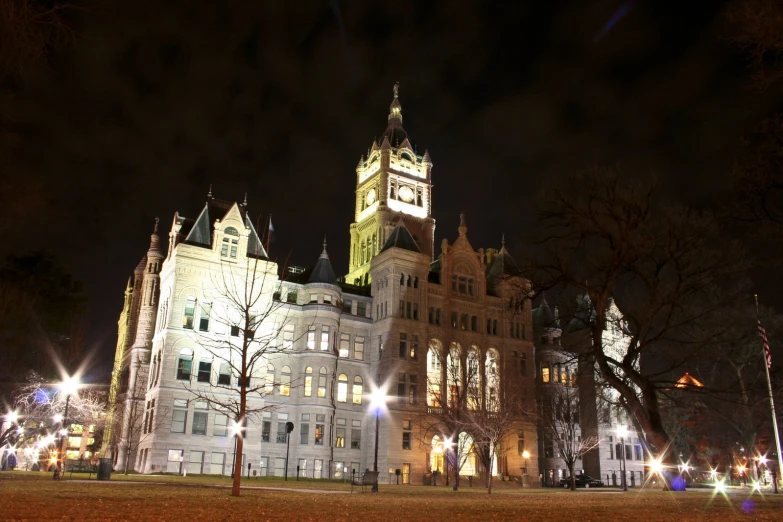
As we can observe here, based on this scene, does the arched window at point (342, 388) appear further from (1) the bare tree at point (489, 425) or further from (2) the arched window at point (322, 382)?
(1) the bare tree at point (489, 425)

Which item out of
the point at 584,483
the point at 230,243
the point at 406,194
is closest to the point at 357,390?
the point at 230,243

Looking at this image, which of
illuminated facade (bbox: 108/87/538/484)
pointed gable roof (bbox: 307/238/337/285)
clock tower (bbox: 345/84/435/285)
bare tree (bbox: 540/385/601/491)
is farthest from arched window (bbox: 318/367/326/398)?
clock tower (bbox: 345/84/435/285)

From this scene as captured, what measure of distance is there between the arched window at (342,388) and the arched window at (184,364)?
14.6 metres

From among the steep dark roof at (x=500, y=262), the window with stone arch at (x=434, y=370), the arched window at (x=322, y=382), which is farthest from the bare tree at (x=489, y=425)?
the steep dark roof at (x=500, y=262)

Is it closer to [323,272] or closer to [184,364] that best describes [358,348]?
[323,272]

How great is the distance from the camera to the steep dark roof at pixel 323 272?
6481cm

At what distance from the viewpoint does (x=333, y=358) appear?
203 ft

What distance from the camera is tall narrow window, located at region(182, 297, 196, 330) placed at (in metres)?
56.2

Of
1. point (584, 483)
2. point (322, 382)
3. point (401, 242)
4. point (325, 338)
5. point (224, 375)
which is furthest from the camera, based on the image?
point (401, 242)

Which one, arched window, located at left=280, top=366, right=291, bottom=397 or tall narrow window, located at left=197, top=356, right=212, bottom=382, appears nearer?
tall narrow window, located at left=197, top=356, right=212, bottom=382

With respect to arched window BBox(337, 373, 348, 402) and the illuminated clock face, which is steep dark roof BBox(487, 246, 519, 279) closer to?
the illuminated clock face

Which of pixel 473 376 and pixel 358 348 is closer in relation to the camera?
pixel 473 376

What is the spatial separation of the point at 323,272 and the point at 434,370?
15731 mm

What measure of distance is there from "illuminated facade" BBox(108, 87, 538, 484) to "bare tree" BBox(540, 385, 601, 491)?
3.11 meters
